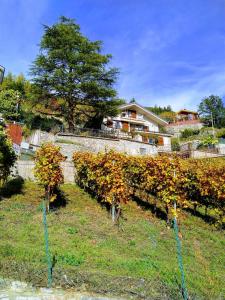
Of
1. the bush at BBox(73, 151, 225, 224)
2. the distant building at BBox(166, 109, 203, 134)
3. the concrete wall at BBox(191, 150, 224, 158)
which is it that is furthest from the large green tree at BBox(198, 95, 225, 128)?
the bush at BBox(73, 151, 225, 224)

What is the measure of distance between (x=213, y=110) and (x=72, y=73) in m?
55.3

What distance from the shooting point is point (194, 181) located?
2030 cm

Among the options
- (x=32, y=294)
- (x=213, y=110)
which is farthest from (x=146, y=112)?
(x=32, y=294)

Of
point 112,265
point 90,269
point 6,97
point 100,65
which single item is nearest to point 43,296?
point 90,269

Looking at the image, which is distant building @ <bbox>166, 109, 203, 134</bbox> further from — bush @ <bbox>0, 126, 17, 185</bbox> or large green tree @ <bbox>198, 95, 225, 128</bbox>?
bush @ <bbox>0, 126, 17, 185</bbox>

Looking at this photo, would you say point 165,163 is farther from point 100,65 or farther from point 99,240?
point 100,65

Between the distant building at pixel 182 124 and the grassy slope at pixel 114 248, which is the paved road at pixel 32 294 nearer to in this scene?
the grassy slope at pixel 114 248

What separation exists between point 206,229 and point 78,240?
25.7 feet

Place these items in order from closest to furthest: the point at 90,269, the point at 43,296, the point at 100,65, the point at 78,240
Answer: the point at 43,296 < the point at 90,269 < the point at 78,240 < the point at 100,65

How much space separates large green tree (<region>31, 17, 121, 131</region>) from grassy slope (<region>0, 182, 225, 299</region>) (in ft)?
68.5

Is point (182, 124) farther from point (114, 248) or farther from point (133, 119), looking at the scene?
point (114, 248)

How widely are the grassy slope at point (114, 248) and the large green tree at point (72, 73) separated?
2089 cm

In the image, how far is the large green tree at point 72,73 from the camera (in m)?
37.0

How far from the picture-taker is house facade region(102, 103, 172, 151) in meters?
49.0
